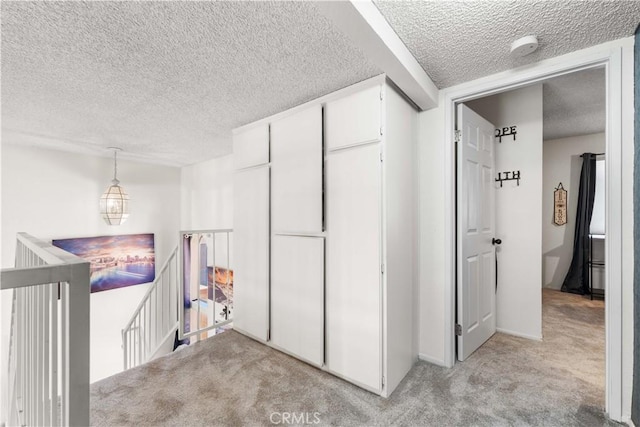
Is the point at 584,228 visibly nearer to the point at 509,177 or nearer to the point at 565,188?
the point at 565,188

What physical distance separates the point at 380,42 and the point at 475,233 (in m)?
1.76

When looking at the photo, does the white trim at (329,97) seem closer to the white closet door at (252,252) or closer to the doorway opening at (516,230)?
the white closet door at (252,252)

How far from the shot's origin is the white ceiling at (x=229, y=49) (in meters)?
1.35

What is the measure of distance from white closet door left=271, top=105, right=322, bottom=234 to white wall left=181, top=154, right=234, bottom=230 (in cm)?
222

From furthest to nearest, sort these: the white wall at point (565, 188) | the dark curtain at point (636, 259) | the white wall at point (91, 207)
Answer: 1. the white wall at point (565, 188)
2. the white wall at point (91, 207)
3. the dark curtain at point (636, 259)

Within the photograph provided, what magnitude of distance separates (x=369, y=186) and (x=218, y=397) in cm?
172

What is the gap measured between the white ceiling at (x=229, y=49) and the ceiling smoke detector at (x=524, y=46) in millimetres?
41

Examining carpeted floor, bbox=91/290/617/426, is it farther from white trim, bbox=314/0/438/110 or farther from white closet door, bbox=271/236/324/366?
white trim, bbox=314/0/438/110

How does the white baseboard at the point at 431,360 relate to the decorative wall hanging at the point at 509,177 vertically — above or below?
below

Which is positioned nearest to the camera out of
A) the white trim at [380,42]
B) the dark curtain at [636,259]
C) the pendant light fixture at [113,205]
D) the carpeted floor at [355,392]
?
the white trim at [380,42]

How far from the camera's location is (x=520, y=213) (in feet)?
8.89

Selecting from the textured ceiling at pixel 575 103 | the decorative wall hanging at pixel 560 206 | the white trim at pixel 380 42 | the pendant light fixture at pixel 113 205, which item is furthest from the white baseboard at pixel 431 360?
the pendant light fixture at pixel 113 205

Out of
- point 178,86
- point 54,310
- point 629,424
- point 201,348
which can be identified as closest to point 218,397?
point 201,348

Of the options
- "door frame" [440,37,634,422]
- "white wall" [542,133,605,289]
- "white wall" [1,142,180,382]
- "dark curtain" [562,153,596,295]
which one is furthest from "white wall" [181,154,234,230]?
"dark curtain" [562,153,596,295]
